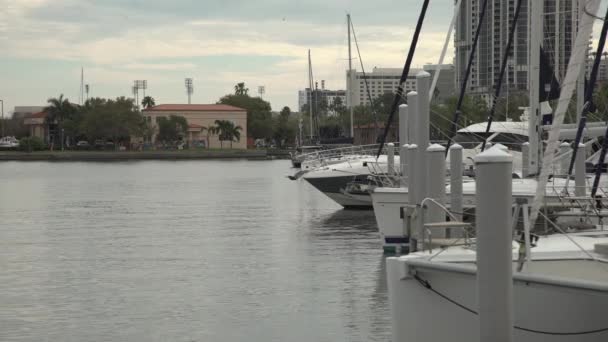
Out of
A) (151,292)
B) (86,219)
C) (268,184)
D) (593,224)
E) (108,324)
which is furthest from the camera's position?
(268,184)

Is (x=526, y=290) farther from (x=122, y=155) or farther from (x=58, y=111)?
(x=58, y=111)

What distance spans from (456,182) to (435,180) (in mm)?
1327

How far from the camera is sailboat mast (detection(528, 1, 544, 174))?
21.0 metres

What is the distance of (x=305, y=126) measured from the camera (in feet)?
497

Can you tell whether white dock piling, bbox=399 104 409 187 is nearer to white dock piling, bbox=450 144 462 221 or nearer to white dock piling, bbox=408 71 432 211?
→ white dock piling, bbox=408 71 432 211

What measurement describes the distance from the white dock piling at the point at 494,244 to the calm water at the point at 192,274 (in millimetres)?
6064

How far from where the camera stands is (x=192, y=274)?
22.6 metres

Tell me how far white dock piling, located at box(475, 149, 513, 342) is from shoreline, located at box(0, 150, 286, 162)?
445 ft

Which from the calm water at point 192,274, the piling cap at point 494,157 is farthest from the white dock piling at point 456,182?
the piling cap at point 494,157

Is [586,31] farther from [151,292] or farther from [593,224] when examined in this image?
[151,292]

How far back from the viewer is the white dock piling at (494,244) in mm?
9320

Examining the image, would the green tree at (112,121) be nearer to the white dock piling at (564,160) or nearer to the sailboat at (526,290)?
the white dock piling at (564,160)

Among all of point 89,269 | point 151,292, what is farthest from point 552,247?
point 89,269

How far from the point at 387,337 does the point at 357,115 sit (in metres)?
118
